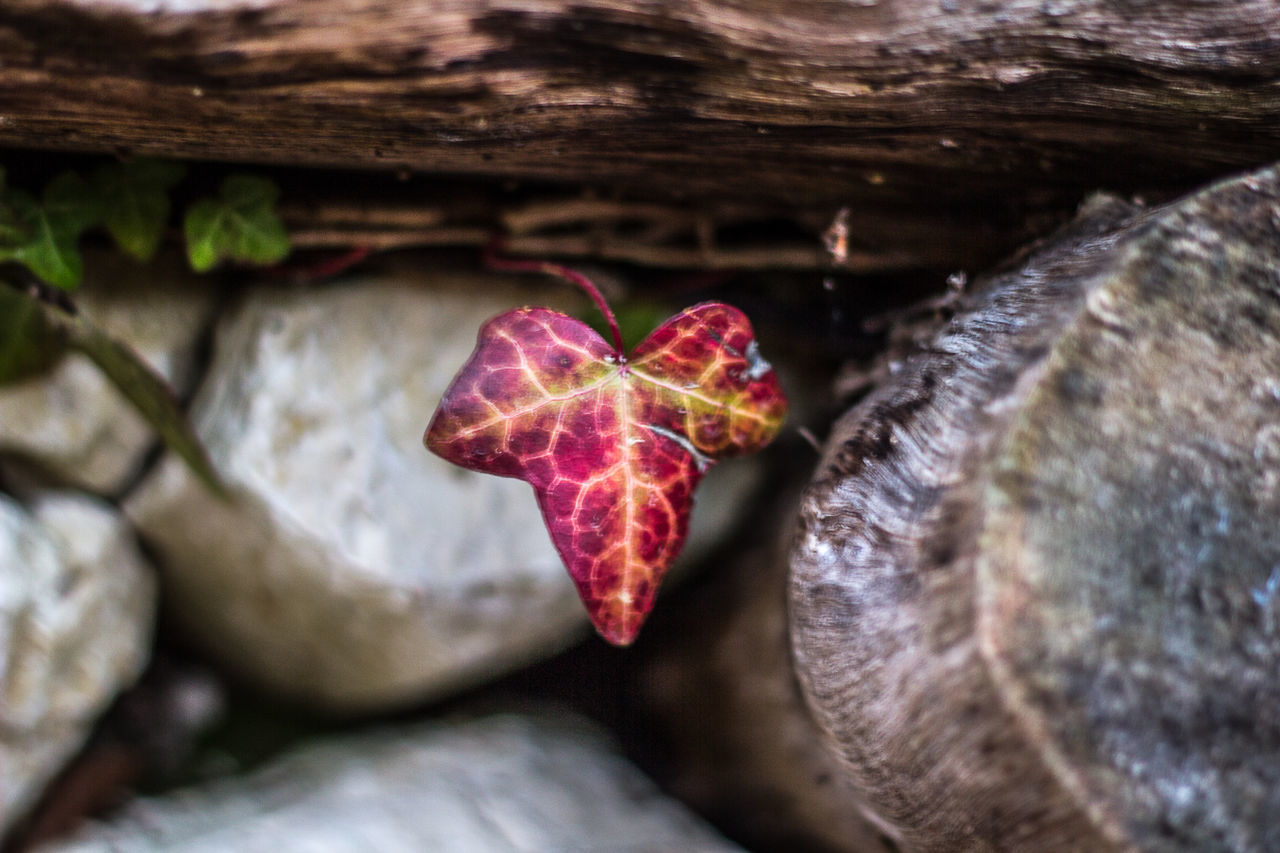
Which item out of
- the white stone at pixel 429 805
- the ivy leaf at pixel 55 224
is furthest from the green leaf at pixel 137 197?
the white stone at pixel 429 805

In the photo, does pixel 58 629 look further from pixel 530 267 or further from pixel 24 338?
pixel 530 267

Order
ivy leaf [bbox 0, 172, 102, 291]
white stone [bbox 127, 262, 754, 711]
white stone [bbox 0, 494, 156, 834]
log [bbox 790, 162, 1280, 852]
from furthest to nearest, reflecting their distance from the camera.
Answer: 1. white stone [bbox 127, 262, 754, 711]
2. white stone [bbox 0, 494, 156, 834]
3. ivy leaf [bbox 0, 172, 102, 291]
4. log [bbox 790, 162, 1280, 852]

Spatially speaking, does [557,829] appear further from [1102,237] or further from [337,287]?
[1102,237]

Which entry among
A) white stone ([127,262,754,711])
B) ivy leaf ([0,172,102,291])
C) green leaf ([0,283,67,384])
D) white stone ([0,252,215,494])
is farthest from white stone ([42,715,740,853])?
ivy leaf ([0,172,102,291])

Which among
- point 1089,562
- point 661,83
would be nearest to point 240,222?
point 661,83

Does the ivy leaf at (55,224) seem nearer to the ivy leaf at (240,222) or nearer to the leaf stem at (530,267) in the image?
the ivy leaf at (240,222)

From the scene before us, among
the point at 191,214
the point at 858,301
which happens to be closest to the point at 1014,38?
the point at 858,301

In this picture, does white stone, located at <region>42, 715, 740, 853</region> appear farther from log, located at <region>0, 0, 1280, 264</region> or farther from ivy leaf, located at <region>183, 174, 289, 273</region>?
log, located at <region>0, 0, 1280, 264</region>
